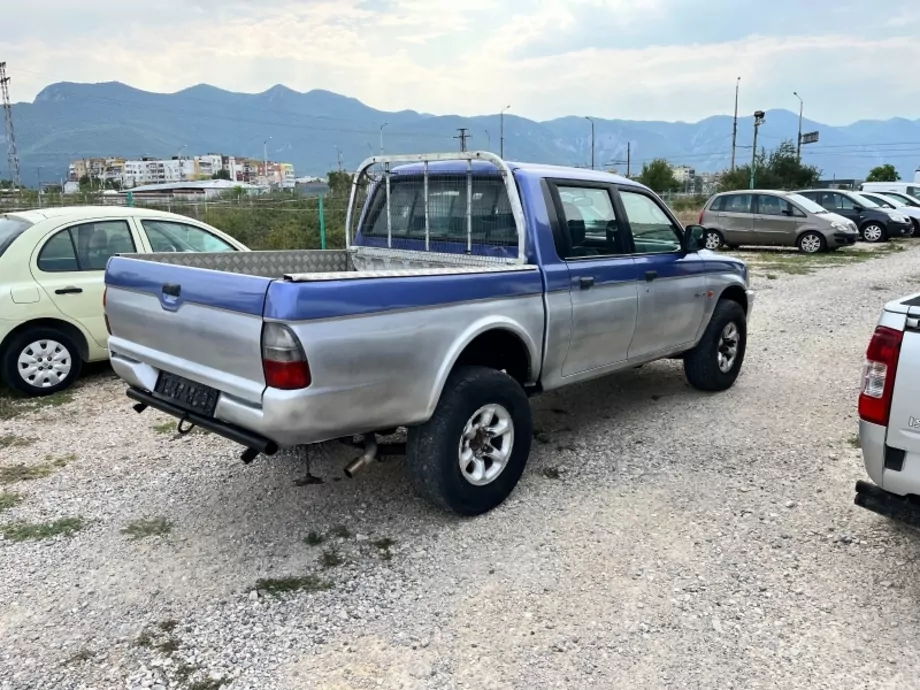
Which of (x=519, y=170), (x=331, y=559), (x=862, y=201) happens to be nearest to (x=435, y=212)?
(x=519, y=170)

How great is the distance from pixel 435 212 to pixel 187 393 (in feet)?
6.94

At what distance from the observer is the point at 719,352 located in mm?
6172

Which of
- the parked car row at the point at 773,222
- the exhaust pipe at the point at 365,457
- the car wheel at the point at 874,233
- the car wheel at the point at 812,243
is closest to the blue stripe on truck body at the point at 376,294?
the exhaust pipe at the point at 365,457

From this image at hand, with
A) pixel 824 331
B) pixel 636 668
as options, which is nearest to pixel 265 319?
pixel 636 668

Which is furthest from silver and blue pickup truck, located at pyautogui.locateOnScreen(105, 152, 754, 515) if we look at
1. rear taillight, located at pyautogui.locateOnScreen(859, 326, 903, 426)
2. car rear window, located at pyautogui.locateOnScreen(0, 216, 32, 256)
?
car rear window, located at pyautogui.locateOnScreen(0, 216, 32, 256)

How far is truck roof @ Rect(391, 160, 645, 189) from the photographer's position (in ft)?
14.5

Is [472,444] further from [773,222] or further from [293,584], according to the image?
[773,222]

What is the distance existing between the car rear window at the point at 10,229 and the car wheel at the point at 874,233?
2253cm

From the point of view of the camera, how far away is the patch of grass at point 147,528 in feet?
12.5

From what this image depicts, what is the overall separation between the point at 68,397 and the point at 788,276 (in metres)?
12.8

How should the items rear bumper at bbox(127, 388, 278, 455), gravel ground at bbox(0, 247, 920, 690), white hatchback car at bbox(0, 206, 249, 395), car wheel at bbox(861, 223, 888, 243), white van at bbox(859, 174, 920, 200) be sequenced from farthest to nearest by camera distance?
1. white van at bbox(859, 174, 920, 200)
2. car wheel at bbox(861, 223, 888, 243)
3. white hatchback car at bbox(0, 206, 249, 395)
4. rear bumper at bbox(127, 388, 278, 455)
5. gravel ground at bbox(0, 247, 920, 690)

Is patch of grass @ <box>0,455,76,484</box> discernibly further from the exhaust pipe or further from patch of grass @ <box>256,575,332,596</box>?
the exhaust pipe

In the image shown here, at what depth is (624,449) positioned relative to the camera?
500 cm

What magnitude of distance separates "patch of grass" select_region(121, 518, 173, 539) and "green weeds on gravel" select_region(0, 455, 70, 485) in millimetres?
1123
